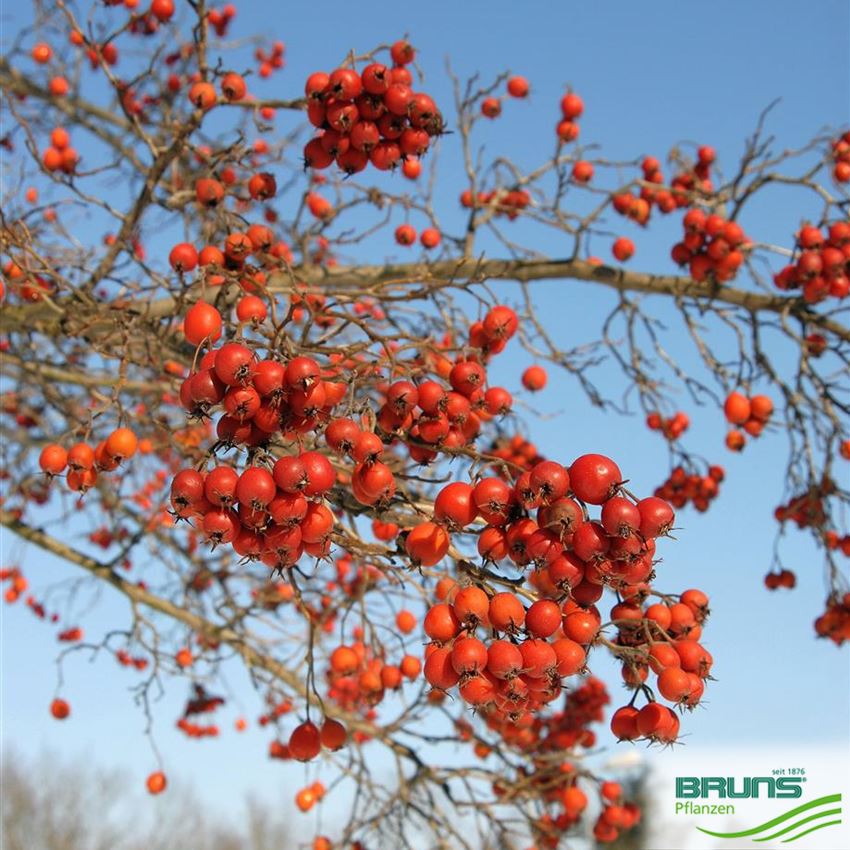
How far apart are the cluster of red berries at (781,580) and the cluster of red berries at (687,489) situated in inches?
21.8

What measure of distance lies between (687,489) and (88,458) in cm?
354

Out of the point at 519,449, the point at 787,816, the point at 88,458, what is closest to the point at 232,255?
the point at 88,458

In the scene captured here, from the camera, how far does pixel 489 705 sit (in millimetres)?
2010

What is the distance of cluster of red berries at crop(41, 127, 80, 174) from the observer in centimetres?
482

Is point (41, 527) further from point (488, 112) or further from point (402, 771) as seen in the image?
point (488, 112)

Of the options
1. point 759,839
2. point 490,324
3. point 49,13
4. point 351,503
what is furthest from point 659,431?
point 49,13

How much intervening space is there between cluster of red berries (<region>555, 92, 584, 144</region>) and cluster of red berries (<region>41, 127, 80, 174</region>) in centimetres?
291

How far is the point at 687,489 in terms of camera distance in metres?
5.15

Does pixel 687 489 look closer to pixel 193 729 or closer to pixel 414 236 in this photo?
pixel 414 236

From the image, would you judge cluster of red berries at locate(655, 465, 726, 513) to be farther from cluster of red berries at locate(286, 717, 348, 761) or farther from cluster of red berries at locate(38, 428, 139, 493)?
cluster of red berries at locate(38, 428, 139, 493)

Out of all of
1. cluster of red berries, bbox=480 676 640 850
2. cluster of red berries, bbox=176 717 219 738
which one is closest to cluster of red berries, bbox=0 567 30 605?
cluster of red berries, bbox=176 717 219 738

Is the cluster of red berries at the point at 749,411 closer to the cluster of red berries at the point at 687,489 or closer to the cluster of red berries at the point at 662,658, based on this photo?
the cluster of red berries at the point at 687,489

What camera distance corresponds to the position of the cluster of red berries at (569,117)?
532 cm

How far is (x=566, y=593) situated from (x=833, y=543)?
10.9 ft
